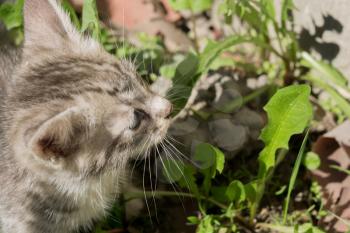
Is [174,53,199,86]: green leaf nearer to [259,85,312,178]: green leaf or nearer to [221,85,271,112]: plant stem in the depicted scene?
[221,85,271,112]: plant stem

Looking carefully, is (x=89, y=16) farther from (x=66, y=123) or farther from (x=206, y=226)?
(x=206, y=226)

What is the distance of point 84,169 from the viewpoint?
7.43 feet

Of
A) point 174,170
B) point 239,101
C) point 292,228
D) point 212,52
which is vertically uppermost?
point 212,52

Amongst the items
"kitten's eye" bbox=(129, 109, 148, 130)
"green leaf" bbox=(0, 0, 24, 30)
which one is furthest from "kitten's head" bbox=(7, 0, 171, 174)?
"green leaf" bbox=(0, 0, 24, 30)

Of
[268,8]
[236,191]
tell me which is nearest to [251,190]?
[236,191]

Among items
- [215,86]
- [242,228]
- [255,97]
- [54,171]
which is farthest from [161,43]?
[54,171]

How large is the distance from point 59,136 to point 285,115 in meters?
1.05

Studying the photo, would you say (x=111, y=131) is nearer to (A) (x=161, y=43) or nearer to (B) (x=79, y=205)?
(B) (x=79, y=205)

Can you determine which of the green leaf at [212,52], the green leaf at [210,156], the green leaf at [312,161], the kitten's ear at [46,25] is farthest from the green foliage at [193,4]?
the green leaf at [312,161]

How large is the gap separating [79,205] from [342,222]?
130 centimetres

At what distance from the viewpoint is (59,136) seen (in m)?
1.91

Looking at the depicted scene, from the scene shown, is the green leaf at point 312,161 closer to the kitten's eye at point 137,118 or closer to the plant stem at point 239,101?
the plant stem at point 239,101

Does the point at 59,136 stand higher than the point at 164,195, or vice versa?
the point at 59,136

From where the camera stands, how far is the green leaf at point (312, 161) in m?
2.84
